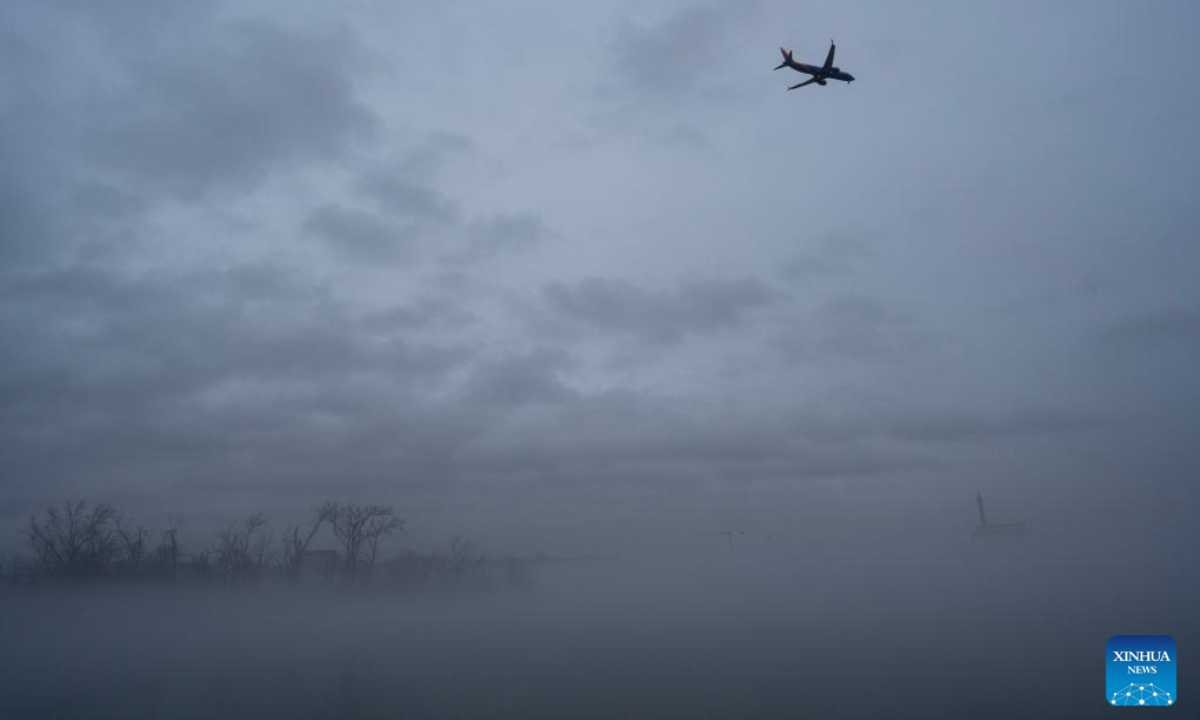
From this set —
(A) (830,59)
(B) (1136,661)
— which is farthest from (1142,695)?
(A) (830,59)

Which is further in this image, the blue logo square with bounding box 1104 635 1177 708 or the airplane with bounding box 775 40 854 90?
the airplane with bounding box 775 40 854 90

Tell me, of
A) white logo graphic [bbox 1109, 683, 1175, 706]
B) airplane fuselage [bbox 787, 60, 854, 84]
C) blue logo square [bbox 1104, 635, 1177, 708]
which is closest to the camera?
blue logo square [bbox 1104, 635, 1177, 708]

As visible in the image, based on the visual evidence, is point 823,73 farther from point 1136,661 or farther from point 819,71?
point 1136,661

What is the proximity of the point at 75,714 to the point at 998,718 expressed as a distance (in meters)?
47.2

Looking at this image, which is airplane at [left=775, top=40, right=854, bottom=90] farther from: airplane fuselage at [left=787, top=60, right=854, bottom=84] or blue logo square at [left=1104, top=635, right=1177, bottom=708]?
blue logo square at [left=1104, top=635, right=1177, bottom=708]

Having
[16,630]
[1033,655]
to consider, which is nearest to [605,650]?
[1033,655]

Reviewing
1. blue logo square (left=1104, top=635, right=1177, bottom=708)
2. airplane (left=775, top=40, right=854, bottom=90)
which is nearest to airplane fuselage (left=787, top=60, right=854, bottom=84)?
airplane (left=775, top=40, right=854, bottom=90)

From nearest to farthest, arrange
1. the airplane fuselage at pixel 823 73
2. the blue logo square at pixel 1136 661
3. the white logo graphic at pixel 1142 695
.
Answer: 1. the blue logo square at pixel 1136 661
2. the white logo graphic at pixel 1142 695
3. the airplane fuselage at pixel 823 73

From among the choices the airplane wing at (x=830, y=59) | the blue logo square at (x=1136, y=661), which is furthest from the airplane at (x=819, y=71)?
Result: the blue logo square at (x=1136, y=661)

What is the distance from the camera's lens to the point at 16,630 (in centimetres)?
6562

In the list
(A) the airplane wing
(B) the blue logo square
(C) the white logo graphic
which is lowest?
(C) the white logo graphic

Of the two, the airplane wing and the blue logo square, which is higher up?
the airplane wing

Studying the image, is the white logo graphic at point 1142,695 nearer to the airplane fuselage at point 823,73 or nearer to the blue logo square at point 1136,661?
the blue logo square at point 1136,661

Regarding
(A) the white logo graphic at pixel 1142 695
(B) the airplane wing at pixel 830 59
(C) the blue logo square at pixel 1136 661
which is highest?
(B) the airplane wing at pixel 830 59
